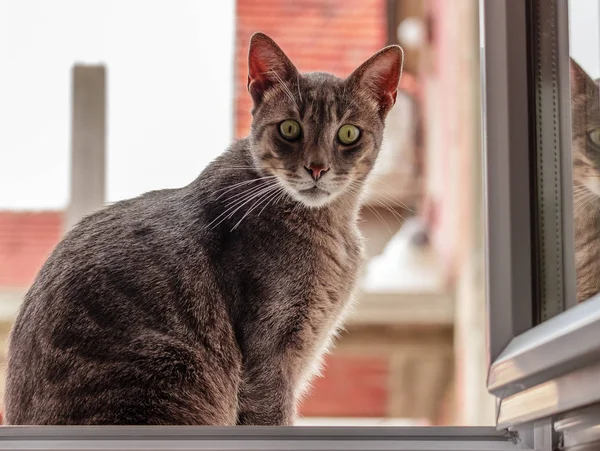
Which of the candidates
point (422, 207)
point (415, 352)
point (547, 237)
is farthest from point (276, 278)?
point (422, 207)

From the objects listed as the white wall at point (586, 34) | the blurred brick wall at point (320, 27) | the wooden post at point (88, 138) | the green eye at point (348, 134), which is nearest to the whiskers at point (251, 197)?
A: the green eye at point (348, 134)

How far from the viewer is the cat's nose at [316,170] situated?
1019 mm

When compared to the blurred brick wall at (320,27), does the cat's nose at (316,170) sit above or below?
below

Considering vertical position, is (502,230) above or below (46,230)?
above

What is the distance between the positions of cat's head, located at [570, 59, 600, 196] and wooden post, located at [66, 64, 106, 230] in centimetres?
144

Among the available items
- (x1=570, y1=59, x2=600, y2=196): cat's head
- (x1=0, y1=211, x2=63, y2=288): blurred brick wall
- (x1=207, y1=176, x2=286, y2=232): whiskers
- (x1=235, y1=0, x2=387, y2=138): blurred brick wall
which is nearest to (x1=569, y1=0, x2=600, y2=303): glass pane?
(x1=570, y1=59, x2=600, y2=196): cat's head

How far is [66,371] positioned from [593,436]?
587 millimetres

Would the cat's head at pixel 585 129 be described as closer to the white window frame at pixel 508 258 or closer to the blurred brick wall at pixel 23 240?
the white window frame at pixel 508 258

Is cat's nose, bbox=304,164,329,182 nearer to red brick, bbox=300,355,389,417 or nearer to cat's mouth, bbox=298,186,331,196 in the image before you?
cat's mouth, bbox=298,186,331,196

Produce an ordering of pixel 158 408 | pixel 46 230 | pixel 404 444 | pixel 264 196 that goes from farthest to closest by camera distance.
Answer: pixel 46 230 < pixel 264 196 < pixel 158 408 < pixel 404 444

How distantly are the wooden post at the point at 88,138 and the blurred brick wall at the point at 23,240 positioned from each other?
19.1 inches

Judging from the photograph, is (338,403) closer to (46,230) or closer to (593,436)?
(46,230)

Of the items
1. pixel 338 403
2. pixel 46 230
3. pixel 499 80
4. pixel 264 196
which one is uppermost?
pixel 499 80

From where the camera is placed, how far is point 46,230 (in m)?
2.69
